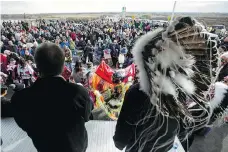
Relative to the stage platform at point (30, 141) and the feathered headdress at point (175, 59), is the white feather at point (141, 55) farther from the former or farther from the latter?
the stage platform at point (30, 141)

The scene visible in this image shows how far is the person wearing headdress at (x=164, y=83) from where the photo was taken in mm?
1148

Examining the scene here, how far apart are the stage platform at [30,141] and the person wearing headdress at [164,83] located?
1232 mm

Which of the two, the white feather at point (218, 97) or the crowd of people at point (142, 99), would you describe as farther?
the white feather at point (218, 97)

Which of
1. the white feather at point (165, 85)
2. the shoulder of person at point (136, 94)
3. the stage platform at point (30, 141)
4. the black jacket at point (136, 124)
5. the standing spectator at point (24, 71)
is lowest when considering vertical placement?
the stage platform at point (30, 141)

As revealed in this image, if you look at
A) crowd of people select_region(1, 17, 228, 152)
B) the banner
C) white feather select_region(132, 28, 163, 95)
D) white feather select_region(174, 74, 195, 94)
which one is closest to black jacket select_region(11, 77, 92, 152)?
crowd of people select_region(1, 17, 228, 152)

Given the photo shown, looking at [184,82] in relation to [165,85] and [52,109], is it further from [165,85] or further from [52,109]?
[52,109]

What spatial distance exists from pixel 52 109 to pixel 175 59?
91 cm

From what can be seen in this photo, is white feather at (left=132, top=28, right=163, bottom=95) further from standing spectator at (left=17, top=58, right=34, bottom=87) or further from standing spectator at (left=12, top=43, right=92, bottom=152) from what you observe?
standing spectator at (left=17, top=58, right=34, bottom=87)

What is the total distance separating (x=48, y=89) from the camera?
1448 mm

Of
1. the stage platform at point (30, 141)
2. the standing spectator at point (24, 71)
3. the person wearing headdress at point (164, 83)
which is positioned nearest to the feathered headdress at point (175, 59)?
the person wearing headdress at point (164, 83)

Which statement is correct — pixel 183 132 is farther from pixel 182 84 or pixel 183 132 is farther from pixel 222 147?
pixel 222 147

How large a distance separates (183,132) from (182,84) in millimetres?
673

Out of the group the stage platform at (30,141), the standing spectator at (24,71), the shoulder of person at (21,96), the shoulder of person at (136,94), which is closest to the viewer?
the shoulder of person at (136,94)

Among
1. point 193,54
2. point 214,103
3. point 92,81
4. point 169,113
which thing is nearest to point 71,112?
point 169,113
